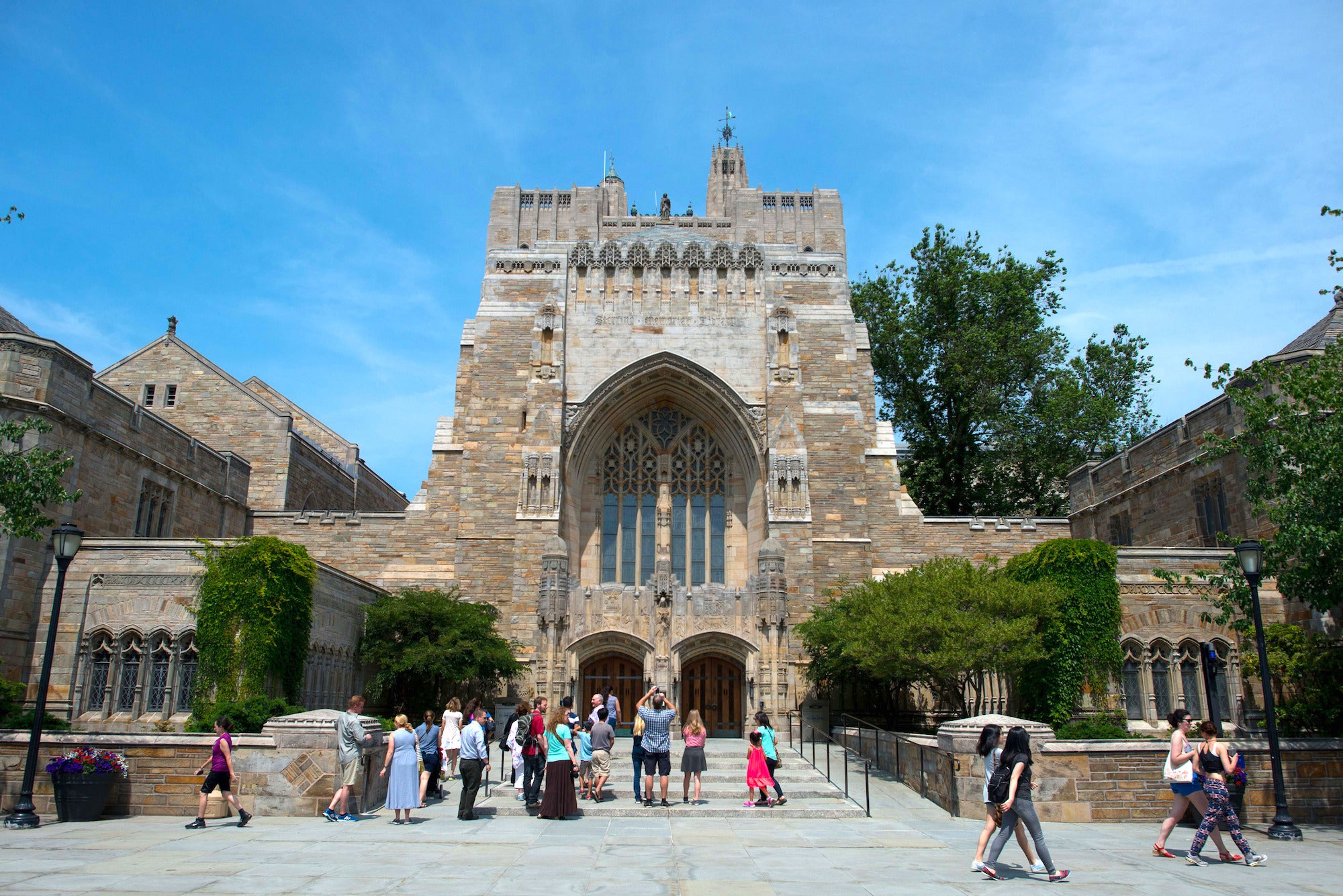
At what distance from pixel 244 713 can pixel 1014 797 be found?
11534 millimetres

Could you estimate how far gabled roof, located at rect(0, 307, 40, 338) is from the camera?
61.9ft

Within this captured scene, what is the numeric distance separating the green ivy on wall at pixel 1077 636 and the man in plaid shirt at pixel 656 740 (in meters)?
8.73

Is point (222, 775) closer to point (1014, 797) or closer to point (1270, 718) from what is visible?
point (1014, 797)

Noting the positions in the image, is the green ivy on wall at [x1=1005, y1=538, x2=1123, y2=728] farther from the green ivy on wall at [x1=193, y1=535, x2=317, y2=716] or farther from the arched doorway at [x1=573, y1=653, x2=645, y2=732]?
the green ivy on wall at [x1=193, y1=535, x2=317, y2=716]

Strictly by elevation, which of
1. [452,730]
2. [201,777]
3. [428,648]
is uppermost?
[428,648]

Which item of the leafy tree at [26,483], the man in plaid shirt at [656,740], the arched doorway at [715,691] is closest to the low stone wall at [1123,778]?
the man in plaid shirt at [656,740]

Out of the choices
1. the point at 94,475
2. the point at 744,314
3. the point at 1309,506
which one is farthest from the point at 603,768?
the point at 744,314

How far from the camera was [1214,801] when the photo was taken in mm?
10680

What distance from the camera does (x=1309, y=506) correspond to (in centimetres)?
1440

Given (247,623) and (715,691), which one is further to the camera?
(715,691)

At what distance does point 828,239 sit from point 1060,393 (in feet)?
35.8

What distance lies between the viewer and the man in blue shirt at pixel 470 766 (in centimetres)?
1227

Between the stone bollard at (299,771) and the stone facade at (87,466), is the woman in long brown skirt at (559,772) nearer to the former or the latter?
the stone bollard at (299,771)

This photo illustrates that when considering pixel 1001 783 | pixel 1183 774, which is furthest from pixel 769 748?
pixel 1183 774
